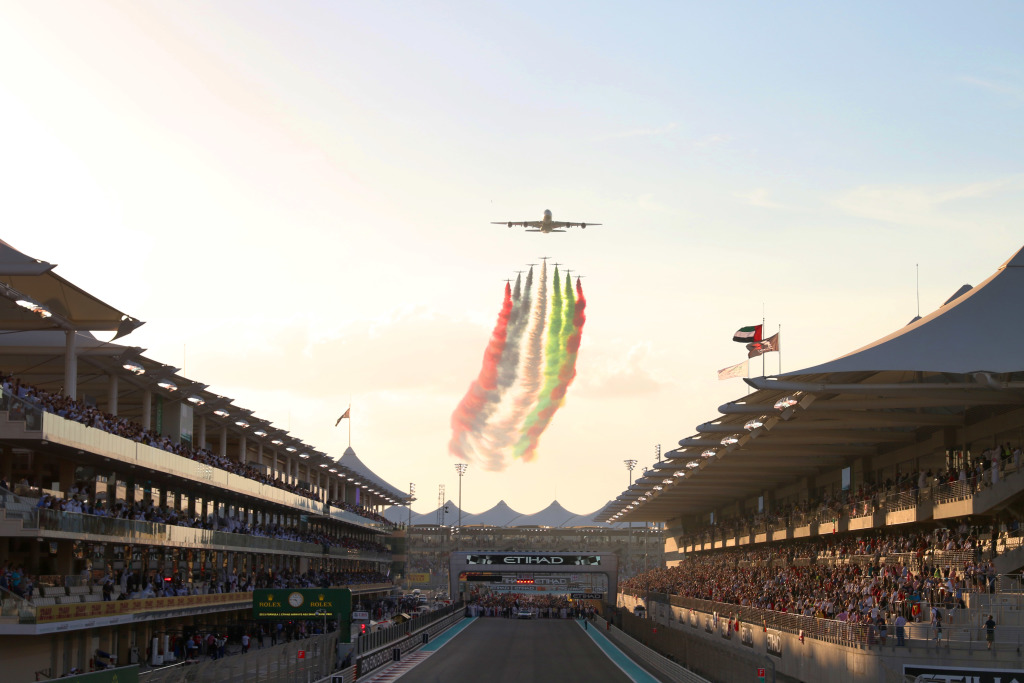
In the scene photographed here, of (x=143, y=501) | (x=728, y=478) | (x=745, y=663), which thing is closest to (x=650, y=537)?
(x=728, y=478)

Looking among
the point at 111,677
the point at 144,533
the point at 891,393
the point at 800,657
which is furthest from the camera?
the point at 144,533

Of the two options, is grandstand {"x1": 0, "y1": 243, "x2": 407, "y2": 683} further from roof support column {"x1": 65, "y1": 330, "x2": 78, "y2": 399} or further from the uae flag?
the uae flag

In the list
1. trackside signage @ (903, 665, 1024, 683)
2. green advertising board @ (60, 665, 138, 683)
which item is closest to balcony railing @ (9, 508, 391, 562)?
green advertising board @ (60, 665, 138, 683)

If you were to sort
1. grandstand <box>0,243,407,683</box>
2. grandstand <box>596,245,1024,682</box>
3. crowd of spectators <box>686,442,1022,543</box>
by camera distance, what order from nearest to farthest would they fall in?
grandstand <box>596,245,1024,682</box> < grandstand <box>0,243,407,683</box> < crowd of spectators <box>686,442,1022,543</box>

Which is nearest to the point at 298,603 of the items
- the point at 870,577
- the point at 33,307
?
the point at 33,307

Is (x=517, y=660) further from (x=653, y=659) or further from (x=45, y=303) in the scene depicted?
(x=45, y=303)

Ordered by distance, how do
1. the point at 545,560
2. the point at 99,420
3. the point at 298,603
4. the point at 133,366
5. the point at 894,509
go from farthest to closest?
the point at 545,560 < the point at 133,366 < the point at 894,509 < the point at 99,420 < the point at 298,603

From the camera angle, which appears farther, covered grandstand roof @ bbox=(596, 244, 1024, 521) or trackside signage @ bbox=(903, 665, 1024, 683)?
covered grandstand roof @ bbox=(596, 244, 1024, 521)
